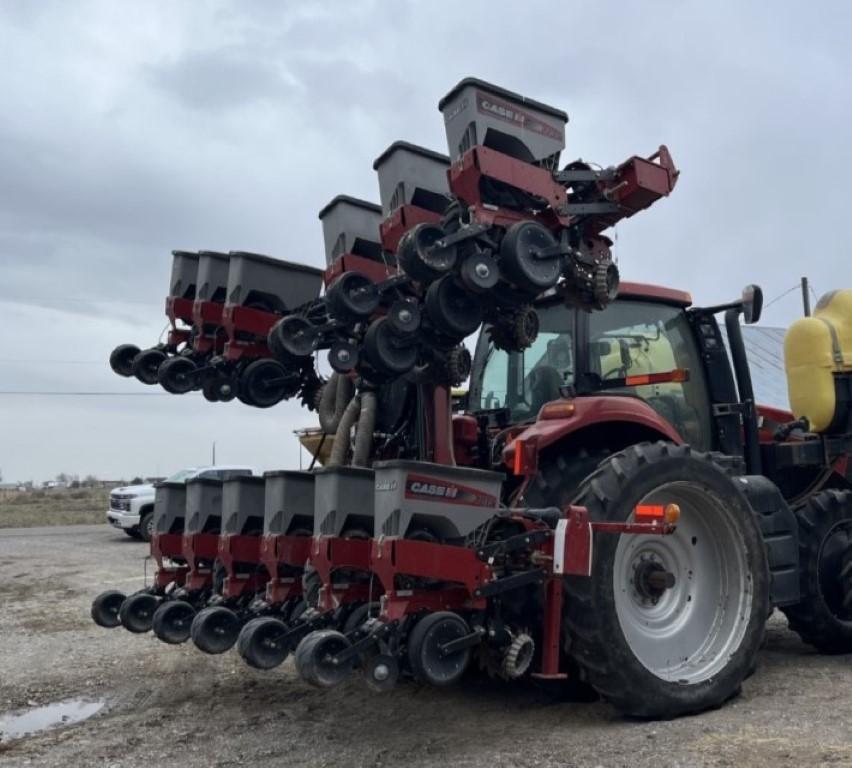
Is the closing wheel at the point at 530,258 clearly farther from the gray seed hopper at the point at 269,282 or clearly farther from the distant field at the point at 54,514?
the distant field at the point at 54,514

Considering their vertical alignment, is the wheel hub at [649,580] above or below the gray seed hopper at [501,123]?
below

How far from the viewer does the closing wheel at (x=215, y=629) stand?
470 cm

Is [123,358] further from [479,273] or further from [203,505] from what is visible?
[479,273]

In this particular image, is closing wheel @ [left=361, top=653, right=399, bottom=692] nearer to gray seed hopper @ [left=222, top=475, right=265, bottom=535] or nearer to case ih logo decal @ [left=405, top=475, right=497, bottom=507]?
case ih logo decal @ [left=405, top=475, right=497, bottom=507]

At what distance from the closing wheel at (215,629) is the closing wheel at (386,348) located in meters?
1.47

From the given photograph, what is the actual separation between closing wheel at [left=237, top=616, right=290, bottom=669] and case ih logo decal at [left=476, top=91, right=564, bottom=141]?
104 inches

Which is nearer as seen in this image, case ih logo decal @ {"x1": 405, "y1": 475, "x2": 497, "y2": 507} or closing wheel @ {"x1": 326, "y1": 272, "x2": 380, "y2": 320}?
case ih logo decal @ {"x1": 405, "y1": 475, "x2": 497, "y2": 507}

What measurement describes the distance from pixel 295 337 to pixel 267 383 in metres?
1.00

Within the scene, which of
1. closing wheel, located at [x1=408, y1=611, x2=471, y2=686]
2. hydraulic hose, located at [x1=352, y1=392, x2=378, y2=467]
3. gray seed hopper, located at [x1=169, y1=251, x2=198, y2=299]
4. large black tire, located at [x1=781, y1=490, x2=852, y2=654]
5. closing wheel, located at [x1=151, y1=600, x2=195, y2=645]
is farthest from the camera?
gray seed hopper, located at [x1=169, y1=251, x2=198, y2=299]

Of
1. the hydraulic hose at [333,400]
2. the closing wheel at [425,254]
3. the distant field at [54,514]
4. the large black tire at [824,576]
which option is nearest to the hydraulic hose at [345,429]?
the hydraulic hose at [333,400]

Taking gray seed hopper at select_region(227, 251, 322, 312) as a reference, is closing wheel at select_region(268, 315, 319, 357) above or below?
below

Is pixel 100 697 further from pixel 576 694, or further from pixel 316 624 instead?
pixel 576 694

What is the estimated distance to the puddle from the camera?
5000 millimetres

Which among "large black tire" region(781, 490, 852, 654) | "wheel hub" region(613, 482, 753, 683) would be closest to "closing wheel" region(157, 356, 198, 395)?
"wheel hub" region(613, 482, 753, 683)
